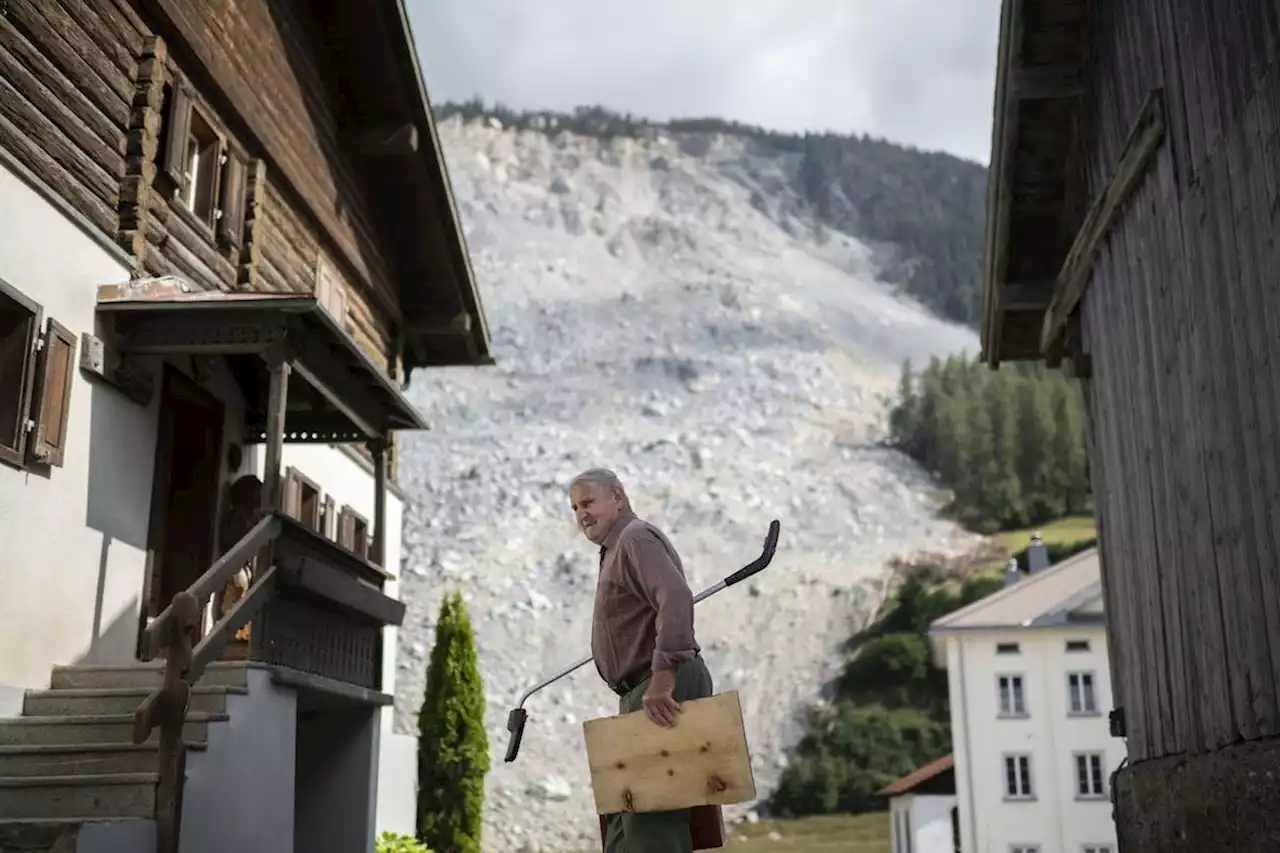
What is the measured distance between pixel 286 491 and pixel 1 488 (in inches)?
183

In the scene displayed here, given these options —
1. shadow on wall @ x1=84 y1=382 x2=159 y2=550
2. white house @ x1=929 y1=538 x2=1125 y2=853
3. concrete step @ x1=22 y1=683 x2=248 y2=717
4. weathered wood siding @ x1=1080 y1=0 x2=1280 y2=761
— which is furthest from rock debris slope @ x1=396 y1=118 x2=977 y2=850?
weathered wood siding @ x1=1080 y1=0 x2=1280 y2=761

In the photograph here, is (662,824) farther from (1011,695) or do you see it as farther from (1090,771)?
(1090,771)

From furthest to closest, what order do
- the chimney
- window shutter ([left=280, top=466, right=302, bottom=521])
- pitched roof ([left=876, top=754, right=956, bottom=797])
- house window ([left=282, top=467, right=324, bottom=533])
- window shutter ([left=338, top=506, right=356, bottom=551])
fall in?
the chimney
pitched roof ([left=876, top=754, right=956, bottom=797])
window shutter ([left=338, top=506, right=356, bottom=551])
house window ([left=282, top=467, right=324, bottom=533])
window shutter ([left=280, top=466, right=302, bottom=521])

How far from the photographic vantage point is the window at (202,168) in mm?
9969

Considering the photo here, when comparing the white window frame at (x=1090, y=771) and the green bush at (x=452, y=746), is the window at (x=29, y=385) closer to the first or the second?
the green bush at (x=452, y=746)

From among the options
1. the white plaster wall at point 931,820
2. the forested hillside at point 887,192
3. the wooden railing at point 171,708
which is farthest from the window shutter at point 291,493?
the forested hillside at point 887,192

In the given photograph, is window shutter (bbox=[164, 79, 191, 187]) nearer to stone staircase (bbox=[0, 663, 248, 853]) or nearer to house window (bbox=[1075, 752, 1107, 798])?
stone staircase (bbox=[0, 663, 248, 853])

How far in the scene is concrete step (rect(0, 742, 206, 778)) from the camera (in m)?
7.35

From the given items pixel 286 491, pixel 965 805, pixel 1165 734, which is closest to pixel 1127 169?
pixel 1165 734

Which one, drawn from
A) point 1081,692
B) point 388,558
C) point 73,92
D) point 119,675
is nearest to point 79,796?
point 119,675

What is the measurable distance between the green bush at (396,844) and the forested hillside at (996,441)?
56450mm

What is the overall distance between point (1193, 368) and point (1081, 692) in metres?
24.8

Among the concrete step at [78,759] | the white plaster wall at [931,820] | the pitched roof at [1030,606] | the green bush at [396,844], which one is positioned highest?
the pitched roof at [1030,606]

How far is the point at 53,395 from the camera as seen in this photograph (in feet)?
27.2
